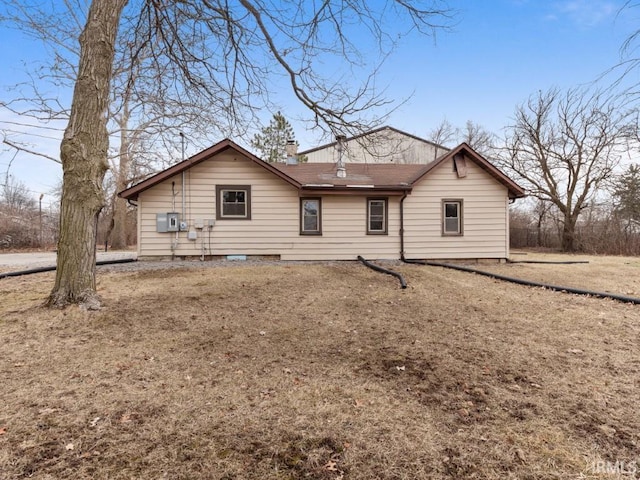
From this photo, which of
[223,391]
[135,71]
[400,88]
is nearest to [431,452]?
[223,391]

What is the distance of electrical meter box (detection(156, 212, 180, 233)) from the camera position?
10039 millimetres

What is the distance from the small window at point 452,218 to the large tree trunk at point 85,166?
32.0 ft

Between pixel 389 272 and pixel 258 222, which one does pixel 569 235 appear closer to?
pixel 389 272

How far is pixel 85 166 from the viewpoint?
14.7 ft

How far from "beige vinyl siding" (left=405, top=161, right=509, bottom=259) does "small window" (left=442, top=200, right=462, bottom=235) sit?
14cm

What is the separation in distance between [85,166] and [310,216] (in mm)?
7120

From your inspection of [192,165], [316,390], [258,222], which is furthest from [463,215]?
[316,390]

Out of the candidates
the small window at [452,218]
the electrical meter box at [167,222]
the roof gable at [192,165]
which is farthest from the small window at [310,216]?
the small window at [452,218]

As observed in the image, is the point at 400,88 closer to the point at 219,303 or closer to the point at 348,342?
the point at 348,342

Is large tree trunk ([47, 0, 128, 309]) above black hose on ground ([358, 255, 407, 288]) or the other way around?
above

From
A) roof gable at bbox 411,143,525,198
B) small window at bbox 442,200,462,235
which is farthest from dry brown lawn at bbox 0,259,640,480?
roof gable at bbox 411,143,525,198

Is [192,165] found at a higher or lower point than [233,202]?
higher

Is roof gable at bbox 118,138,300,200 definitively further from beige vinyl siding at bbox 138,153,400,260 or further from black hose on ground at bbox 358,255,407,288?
black hose on ground at bbox 358,255,407,288

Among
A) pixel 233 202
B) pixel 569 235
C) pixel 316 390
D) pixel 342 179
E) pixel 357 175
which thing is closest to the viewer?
pixel 316 390
